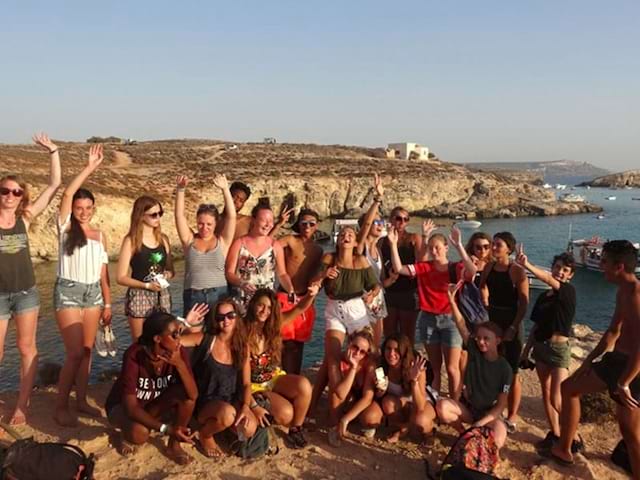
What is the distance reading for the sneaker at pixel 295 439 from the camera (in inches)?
215

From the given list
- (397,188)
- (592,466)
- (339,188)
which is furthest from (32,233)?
(397,188)

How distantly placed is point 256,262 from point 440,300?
8.00 feet

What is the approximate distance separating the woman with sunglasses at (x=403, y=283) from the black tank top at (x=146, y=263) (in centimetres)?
315

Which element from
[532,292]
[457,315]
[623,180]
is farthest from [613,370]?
[623,180]

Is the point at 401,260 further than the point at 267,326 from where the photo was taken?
Yes

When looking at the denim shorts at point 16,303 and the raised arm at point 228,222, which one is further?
the raised arm at point 228,222

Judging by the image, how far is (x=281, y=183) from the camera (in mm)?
55188

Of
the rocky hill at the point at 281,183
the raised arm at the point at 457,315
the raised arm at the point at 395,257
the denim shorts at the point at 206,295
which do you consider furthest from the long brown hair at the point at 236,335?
the rocky hill at the point at 281,183

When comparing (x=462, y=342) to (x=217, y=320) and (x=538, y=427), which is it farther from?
(x=217, y=320)

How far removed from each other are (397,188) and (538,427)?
64.3m

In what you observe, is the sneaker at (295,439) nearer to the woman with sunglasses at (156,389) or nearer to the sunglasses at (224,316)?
the woman with sunglasses at (156,389)

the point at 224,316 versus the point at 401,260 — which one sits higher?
the point at 401,260

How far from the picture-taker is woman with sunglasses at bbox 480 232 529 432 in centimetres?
585

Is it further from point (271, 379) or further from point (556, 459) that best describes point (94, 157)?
point (556, 459)
